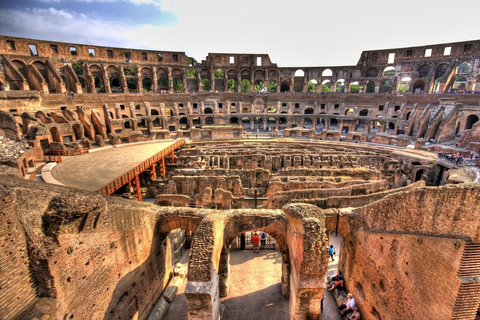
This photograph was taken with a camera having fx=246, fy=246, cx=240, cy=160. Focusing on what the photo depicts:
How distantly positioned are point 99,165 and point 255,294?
1489cm

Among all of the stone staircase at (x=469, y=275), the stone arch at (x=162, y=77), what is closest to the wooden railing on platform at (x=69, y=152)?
the stone arch at (x=162, y=77)

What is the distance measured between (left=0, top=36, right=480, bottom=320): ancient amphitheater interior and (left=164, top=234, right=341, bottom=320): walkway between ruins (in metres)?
0.27

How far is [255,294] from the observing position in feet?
30.6

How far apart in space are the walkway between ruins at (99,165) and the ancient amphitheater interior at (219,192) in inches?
7.3

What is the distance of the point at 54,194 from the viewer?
5.90 metres

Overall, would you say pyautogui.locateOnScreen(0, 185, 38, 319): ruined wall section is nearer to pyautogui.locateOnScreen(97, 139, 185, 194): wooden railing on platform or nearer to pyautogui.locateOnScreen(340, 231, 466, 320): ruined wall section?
pyautogui.locateOnScreen(97, 139, 185, 194): wooden railing on platform

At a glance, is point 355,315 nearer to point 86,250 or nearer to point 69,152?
point 86,250

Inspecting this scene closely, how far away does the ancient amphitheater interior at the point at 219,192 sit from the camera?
5543 millimetres

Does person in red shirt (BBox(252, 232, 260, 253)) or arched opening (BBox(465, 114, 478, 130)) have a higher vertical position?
arched opening (BBox(465, 114, 478, 130))

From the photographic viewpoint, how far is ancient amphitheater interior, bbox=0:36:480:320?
554cm

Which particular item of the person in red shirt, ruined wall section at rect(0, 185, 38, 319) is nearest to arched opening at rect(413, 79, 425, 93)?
the person in red shirt

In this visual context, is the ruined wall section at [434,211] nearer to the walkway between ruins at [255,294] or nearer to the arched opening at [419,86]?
the walkway between ruins at [255,294]

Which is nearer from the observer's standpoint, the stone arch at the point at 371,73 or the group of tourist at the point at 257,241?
the group of tourist at the point at 257,241

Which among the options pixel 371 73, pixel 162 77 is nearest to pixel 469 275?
pixel 371 73
